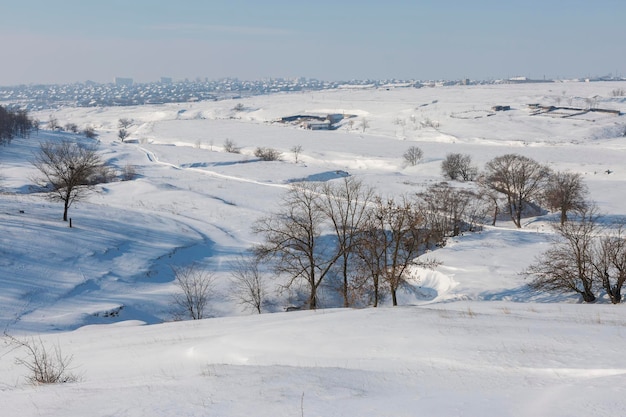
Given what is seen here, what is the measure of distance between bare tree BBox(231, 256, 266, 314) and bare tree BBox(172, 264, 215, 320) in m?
1.23

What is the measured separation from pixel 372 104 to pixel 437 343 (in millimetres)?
187260

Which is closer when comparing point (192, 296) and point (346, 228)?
point (192, 296)

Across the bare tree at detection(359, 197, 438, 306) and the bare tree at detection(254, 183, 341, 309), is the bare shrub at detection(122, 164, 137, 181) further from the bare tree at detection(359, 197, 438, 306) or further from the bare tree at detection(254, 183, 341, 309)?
the bare tree at detection(359, 197, 438, 306)

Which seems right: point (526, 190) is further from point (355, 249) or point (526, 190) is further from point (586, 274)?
point (355, 249)

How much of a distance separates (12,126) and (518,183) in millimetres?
88120

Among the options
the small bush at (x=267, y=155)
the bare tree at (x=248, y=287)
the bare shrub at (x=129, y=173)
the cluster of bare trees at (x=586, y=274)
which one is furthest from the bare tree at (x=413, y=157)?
the cluster of bare trees at (x=586, y=274)

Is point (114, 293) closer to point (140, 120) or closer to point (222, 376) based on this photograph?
point (222, 376)

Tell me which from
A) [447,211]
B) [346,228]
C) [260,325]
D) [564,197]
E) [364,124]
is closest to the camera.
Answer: [260,325]

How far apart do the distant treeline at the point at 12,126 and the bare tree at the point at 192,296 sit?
71.7 meters

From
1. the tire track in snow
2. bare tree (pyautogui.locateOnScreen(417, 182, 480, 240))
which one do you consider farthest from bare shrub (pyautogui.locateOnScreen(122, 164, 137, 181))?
bare tree (pyautogui.locateOnScreen(417, 182, 480, 240))

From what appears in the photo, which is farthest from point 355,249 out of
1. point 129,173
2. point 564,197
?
point 129,173

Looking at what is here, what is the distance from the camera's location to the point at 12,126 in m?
95.1

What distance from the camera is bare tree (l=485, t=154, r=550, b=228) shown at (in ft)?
148

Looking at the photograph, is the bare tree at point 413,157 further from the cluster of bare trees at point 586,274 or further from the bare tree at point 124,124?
the bare tree at point 124,124
